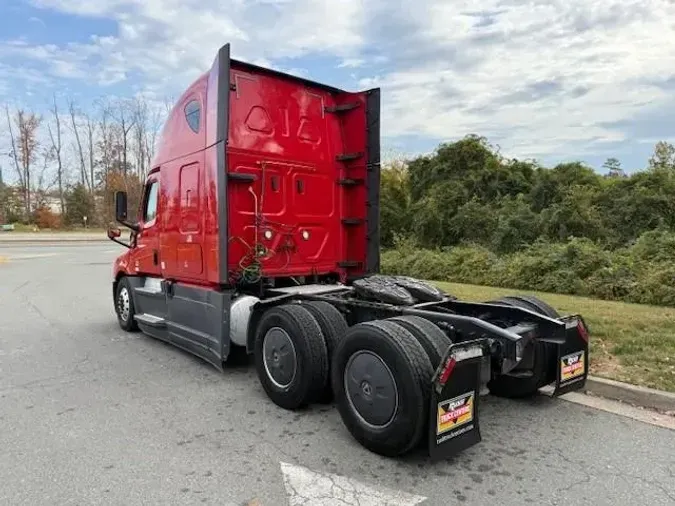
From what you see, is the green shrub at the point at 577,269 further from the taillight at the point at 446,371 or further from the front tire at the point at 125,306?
the front tire at the point at 125,306

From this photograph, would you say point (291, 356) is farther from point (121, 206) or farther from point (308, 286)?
point (121, 206)

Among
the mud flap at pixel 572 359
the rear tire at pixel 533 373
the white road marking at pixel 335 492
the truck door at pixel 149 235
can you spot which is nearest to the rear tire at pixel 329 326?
the white road marking at pixel 335 492

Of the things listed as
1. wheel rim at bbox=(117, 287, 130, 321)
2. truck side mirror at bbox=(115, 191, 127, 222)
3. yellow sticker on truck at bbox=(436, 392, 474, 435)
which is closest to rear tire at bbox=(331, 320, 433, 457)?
yellow sticker on truck at bbox=(436, 392, 474, 435)

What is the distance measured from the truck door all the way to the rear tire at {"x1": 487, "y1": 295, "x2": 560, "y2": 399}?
4.52m

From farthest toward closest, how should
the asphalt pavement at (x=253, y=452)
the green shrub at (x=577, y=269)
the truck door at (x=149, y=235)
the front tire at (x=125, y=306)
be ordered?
the green shrub at (x=577, y=269) < the front tire at (x=125, y=306) < the truck door at (x=149, y=235) < the asphalt pavement at (x=253, y=452)

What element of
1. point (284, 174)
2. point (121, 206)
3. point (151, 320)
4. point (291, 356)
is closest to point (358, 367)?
point (291, 356)

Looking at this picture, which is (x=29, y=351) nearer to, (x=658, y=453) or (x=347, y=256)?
(x=347, y=256)

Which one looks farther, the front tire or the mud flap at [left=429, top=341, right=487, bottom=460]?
the front tire

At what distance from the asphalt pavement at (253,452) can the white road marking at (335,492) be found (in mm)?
12

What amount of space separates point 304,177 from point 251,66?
139 centimetres

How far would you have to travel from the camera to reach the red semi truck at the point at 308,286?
12.1 feet

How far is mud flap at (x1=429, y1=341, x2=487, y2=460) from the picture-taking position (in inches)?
133

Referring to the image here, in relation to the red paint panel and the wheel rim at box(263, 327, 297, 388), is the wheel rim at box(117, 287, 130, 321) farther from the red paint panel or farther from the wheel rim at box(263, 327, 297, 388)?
the wheel rim at box(263, 327, 297, 388)

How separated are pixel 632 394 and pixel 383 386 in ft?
8.23
